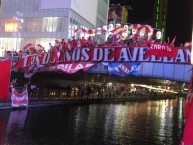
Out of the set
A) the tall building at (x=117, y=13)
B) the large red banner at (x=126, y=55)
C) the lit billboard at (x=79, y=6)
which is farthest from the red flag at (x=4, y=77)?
the tall building at (x=117, y=13)

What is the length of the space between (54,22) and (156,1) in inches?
3904

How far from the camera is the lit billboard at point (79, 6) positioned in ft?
280

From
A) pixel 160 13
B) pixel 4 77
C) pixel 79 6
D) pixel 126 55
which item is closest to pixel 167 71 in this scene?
pixel 126 55

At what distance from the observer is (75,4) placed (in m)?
86.9

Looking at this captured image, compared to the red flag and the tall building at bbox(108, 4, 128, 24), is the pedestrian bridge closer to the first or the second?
the red flag

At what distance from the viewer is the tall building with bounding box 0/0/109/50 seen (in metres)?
85.1

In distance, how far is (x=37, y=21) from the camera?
87875 millimetres

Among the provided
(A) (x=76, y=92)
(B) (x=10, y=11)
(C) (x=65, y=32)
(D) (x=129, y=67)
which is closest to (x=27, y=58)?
(D) (x=129, y=67)

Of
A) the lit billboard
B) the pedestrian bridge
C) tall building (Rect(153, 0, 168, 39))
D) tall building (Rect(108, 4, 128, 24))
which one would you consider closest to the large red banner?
the pedestrian bridge

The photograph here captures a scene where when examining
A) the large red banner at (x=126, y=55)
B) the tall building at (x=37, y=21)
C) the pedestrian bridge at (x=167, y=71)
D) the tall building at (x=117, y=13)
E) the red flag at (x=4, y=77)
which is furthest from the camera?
the tall building at (x=117, y=13)

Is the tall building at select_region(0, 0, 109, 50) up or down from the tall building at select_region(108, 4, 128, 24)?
down

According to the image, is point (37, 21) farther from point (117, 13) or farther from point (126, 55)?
point (126, 55)

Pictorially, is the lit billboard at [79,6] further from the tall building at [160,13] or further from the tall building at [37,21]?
the tall building at [160,13]

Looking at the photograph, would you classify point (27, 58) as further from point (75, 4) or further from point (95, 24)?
point (95, 24)
